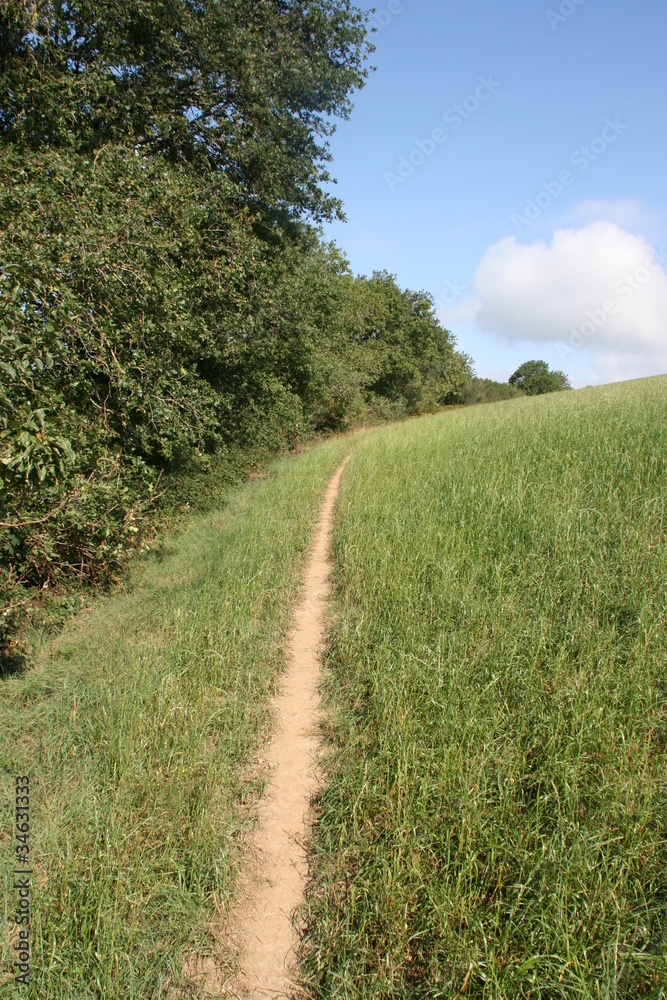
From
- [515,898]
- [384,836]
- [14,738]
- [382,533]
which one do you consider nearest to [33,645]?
[14,738]

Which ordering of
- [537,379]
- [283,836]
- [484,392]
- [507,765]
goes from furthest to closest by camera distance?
[537,379] < [484,392] < [283,836] < [507,765]

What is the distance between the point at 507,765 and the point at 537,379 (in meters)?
87.5

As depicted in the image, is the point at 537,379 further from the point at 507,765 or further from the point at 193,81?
the point at 507,765

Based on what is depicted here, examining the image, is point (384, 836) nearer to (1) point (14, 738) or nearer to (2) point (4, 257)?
(1) point (14, 738)

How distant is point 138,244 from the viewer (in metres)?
7.68

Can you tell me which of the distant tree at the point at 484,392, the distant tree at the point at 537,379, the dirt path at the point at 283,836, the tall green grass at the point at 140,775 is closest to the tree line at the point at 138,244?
the tall green grass at the point at 140,775

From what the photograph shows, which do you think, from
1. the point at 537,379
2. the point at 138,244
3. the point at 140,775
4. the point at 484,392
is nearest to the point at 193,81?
the point at 138,244

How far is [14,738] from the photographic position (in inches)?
159

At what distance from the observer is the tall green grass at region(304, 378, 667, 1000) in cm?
211

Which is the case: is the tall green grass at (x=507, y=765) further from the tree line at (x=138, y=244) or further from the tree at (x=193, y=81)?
the tree at (x=193, y=81)

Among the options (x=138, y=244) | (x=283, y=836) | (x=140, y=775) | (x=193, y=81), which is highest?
(x=193, y=81)

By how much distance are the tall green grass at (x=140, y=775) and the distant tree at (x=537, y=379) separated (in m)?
76.4

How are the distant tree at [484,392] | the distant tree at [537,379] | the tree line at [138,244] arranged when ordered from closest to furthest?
1. the tree line at [138,244]
2. the distant tree at [484,392]
3. the distant tree at [537,379]

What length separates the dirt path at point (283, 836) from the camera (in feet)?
7.93
